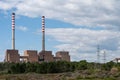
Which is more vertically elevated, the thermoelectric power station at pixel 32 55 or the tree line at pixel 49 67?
the thermoelectric power station at pixel 32 55

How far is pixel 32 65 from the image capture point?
60375mm

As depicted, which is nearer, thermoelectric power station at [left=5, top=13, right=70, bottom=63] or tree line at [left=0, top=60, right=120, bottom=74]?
tree line at [left=0, top=60, right=120, bottom=74]

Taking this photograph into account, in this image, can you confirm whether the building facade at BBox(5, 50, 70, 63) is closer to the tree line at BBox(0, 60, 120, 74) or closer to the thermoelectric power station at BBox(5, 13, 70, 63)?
the thermoelectric power station at BBox(5, 13, 70, 63)

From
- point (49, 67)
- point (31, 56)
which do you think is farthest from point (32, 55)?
point (49, 67)

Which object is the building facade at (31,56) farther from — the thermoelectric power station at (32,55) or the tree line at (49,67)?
the tree line at (49,67)

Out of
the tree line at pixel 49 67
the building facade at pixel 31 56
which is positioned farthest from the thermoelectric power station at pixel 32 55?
the tree line at pixel 49 67

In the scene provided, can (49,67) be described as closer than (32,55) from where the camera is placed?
Yes

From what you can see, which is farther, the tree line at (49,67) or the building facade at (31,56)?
the building facade at (31,56)

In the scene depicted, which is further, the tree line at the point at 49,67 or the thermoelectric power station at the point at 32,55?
the thermoelectric power station at the point at 32,55

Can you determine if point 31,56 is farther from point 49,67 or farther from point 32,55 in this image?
point 49,67

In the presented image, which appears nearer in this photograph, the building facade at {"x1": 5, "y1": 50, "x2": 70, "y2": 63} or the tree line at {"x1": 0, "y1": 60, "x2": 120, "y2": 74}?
the tree line at {"x1": 0, "y1": 60, "x2": 120, "y2": 74}

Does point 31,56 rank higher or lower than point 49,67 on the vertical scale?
higher

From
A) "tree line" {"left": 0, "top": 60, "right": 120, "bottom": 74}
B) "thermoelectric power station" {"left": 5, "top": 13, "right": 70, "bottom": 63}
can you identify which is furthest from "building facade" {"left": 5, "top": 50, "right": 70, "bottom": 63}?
"tree line" {"left": 0, "top": 60, "right": 120, "bottom": 74}

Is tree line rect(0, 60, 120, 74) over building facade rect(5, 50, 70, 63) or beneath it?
beneath
